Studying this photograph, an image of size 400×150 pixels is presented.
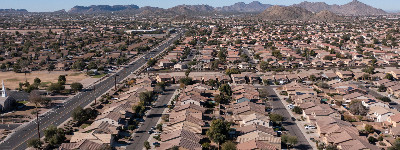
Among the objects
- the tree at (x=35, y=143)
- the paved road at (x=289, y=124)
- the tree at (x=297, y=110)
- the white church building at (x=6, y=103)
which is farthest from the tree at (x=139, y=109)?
the tree at (x=297, y=110)

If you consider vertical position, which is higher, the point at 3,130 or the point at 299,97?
the point at 299,97

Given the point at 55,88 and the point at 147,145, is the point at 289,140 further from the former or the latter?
the point at 55,88

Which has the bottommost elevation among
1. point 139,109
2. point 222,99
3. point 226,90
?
point 139,109

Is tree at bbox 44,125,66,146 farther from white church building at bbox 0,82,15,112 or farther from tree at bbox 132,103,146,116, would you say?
white church building at bbox 0,82,15,112

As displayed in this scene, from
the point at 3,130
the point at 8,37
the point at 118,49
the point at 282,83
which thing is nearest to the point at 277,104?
the point at 282,83

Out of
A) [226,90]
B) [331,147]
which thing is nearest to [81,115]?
[226,90]

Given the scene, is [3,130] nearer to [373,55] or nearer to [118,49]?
[118,49]
